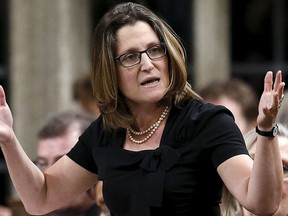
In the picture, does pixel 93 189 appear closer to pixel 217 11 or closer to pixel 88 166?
pixel 88 166

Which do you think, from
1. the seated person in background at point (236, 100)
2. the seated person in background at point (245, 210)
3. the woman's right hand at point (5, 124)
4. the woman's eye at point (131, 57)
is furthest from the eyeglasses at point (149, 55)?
the seated person in background at point (236, 100)

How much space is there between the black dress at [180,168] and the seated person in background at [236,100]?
2578 mm

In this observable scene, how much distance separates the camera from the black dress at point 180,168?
3.59m

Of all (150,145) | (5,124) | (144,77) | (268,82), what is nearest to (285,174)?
(150,145)

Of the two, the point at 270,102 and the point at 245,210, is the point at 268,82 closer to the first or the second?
the point at 270,102

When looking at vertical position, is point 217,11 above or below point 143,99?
below

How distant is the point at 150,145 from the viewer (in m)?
3.75

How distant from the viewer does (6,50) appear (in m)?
10.0

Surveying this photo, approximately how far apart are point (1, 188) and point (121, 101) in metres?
6.14

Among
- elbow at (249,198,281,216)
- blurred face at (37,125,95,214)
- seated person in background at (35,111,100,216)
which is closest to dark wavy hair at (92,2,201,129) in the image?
elbow at (249,198,281,216)

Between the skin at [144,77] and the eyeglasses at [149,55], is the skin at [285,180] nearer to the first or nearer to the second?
the skin at [144,77]

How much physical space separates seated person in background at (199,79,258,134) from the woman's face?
2.54m

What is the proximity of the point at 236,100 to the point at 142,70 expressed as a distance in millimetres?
2852

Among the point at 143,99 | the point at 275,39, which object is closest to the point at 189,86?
the point at 143,99
